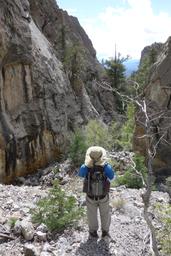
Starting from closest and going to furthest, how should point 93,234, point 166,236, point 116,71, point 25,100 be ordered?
point 166,236 < point 93,234 < point 25,100 < point 116,71

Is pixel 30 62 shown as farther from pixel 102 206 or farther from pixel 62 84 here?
pixel 102 206

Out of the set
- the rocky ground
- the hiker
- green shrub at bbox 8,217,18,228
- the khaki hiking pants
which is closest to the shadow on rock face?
the rocky ground

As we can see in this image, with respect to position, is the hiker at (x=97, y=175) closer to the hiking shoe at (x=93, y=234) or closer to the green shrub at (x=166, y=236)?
the hiking shoe at (x=93, y=234)

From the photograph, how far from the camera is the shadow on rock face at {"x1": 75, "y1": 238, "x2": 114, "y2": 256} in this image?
789 centimetres

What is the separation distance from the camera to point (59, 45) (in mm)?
47844

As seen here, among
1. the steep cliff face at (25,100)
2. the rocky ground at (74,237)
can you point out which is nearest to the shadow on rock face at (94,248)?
the rocky ground at (74,237)

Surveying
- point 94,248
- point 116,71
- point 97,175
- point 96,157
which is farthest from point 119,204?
point 116,71

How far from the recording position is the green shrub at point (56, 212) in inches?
340

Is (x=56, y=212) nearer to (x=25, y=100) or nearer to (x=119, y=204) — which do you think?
(x=119, y=204)

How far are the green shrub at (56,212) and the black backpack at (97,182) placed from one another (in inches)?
35.0

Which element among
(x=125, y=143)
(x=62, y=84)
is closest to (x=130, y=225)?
(x=125, y=143)

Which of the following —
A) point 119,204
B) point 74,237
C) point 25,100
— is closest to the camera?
point 74,237

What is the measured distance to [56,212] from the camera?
877 centimetres

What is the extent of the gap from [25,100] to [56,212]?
18.7 m
